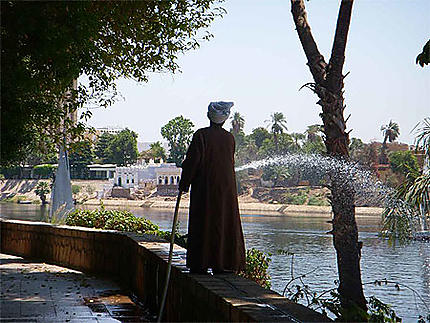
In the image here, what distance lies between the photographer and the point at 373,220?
63.3 metres

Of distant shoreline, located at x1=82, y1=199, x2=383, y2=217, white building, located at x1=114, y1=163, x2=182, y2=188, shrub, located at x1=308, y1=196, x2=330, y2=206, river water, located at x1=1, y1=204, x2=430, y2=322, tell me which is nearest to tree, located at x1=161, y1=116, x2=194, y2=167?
white building, located at x1=114, y1=163, x2=182, y2=188

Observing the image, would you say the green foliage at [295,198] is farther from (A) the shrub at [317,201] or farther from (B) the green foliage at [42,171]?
(B) the green foliage at [42,171]

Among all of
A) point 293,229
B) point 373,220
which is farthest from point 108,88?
point 373,220

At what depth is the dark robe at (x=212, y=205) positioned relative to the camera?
169 inches

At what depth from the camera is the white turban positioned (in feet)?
14.7

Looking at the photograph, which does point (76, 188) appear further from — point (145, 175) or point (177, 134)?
point (177, 134)

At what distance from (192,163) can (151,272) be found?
1423 millimetres

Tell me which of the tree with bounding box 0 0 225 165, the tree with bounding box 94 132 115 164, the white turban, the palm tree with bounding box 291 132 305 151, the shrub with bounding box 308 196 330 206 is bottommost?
the shrub with bounding box 308 196 330 206

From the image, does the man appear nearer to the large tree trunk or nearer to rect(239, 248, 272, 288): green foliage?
rect(239, 248, 272, 288): green foliage

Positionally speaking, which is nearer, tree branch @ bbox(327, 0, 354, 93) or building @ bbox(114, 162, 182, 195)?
tree branch @ bbox(327, 0, 354, 93)

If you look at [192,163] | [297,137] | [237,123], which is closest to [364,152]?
[297,137]

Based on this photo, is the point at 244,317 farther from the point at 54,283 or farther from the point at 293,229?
the point at 293,229

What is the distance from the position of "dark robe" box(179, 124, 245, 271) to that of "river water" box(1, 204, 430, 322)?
7077 millimetres

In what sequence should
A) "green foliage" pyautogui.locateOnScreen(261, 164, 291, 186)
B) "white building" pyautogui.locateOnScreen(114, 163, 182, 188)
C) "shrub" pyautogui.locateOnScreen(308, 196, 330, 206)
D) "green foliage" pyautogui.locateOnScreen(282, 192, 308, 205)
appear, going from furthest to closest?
"white building" pyautogui.locateOnScreen(114, 163, 182, 188), "green foliage" pyautogui.locateOnScreen(261, 164, 291, 186), "green foliage" pyautogui.locateOnScreen(282, 192, 308, 205), "shrub" pyautogui.locateOnScreen(308, 196, 330, 206)
